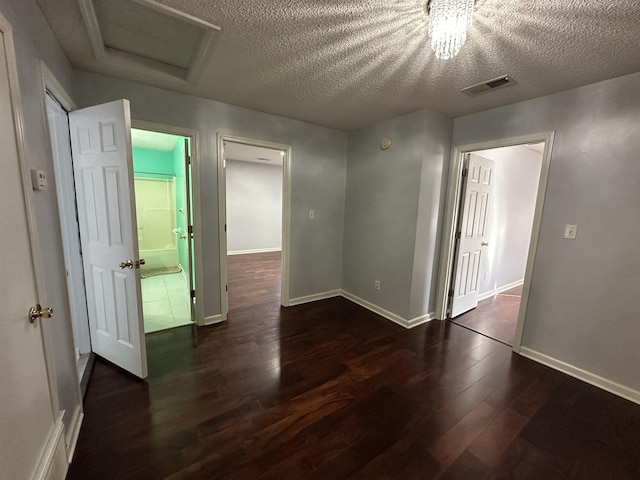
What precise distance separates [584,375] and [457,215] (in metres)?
1.74

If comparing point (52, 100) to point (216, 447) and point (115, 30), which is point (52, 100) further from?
point (216, 447)

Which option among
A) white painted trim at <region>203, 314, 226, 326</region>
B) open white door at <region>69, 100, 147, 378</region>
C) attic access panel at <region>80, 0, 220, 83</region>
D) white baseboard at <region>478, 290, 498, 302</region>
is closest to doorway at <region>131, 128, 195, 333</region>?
white painted trim at <region>203, 314, 226, 326</region>

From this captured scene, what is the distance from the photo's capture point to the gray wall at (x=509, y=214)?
366cm

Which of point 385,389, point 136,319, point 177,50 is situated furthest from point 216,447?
point 177,50

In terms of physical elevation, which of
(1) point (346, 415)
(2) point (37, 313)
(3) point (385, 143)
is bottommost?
(1) point (346, 415)

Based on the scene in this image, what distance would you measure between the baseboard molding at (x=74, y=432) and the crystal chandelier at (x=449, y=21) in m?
2.82

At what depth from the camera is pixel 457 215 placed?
3006 millimetres

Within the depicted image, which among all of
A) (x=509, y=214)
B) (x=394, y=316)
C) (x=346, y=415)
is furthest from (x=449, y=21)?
(x=509, y=214)

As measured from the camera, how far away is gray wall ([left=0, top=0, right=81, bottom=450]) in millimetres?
1146

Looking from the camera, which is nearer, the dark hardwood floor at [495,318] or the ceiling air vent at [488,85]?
the ceiling air vent at [488,85]

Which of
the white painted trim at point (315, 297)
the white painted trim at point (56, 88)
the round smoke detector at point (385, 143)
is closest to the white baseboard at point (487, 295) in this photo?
the white painted trim at point (315, 297)

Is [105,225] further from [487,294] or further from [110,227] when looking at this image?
[487,294]

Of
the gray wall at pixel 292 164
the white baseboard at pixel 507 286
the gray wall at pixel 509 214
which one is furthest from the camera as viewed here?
the white baseboard at pixel 507 286

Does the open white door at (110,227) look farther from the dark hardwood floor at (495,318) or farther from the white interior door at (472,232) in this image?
the dark hardwood floor at (495,318)
